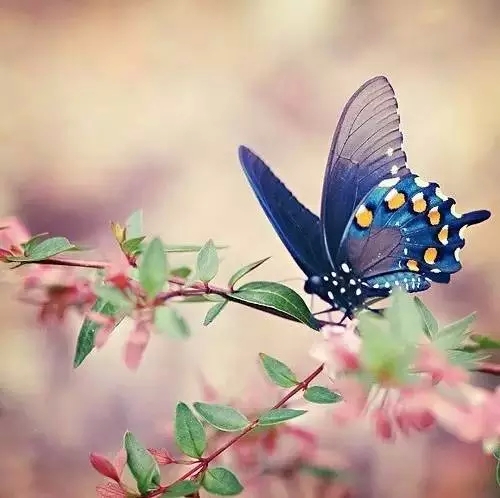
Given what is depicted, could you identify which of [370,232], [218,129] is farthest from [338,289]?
[218,129]

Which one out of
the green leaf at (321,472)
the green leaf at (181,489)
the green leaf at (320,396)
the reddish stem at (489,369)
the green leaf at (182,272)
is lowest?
the green leaf at (181,489)

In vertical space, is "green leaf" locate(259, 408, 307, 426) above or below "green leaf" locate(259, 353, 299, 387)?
below

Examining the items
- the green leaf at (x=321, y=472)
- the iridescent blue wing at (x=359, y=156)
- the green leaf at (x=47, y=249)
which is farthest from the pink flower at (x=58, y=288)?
the green leaf at (x=321, y=472)

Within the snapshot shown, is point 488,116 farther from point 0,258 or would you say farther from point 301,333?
point 0,258

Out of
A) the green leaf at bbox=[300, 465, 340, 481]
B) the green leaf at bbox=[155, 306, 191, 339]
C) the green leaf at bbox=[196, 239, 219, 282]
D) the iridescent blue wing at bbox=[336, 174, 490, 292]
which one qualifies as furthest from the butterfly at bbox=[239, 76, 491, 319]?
the green leaf at bbox=[300, 465, 340, 481]

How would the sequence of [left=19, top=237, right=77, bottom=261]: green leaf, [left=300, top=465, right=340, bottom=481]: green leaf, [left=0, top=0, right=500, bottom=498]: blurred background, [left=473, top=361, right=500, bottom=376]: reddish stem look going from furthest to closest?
[left=0, top=0, right=500, bottom=498]: blurred background, [left=300, top=465, right=340, bottom=481]: green leaf, [left=19, top=237, right=77, bottom=261]: green leaf, [left=473, top=361, right=500, bottom=376]: reddish stem

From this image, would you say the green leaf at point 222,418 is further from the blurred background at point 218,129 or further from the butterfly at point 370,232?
the blurred background at point 218,129

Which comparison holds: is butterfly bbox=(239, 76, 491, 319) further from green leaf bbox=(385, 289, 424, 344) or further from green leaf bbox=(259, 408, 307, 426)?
green leaf bbox=(385, 289, 424, 344)
